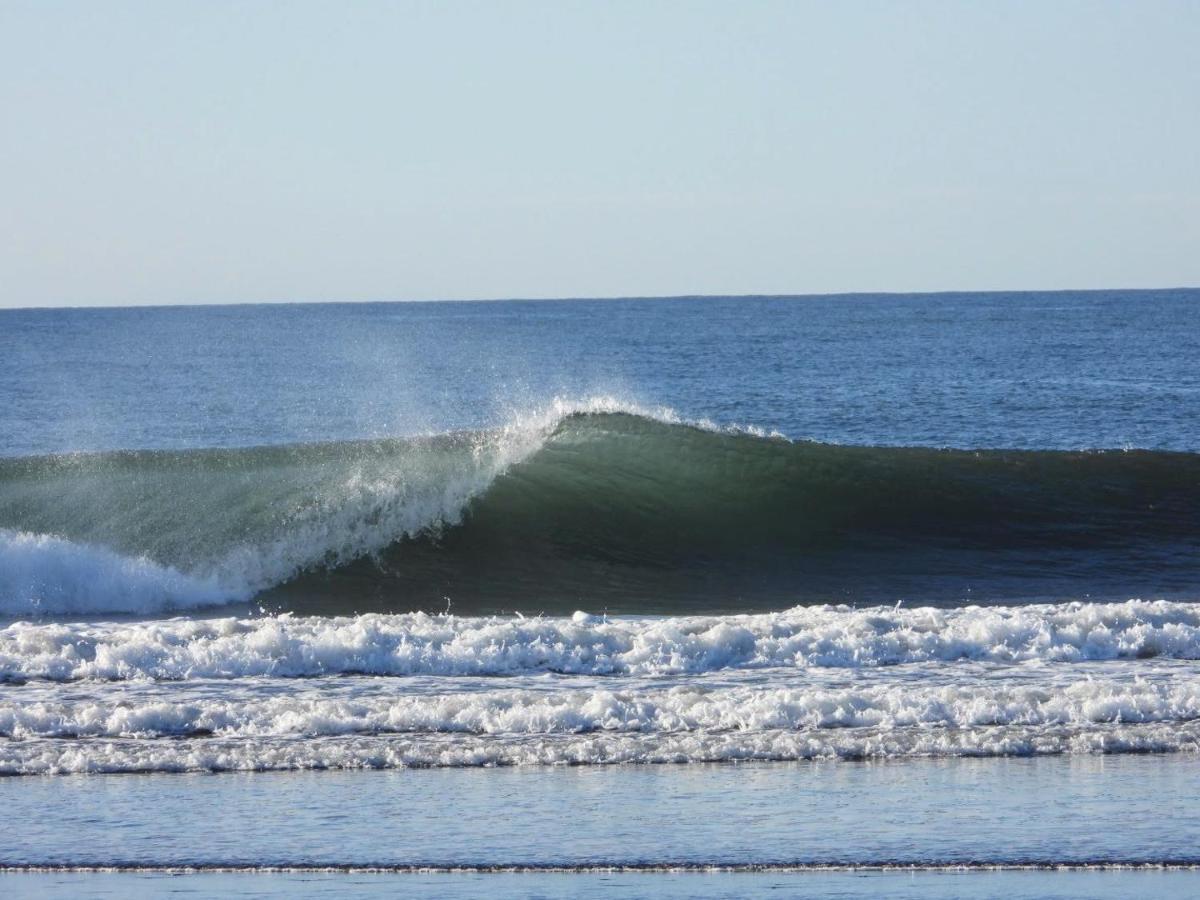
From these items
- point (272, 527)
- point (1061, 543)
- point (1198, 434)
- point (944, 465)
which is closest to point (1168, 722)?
point (1061, 543)

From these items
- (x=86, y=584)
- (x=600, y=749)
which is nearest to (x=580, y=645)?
(x=600, y=749)

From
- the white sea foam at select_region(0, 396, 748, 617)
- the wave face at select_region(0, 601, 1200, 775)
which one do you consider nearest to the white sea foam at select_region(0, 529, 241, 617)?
the white sea foam at select_region(0, 396, 748, 617)

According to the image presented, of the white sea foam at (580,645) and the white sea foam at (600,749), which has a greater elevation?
the white sea foam at (580,645)

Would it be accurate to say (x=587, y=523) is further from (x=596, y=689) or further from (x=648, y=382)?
(x=648, y=382)

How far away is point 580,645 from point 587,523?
7.43 metres

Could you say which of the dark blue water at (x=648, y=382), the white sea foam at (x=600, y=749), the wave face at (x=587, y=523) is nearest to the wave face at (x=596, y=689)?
the white sea foam at (x=600, y=749)

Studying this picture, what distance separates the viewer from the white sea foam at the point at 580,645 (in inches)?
436

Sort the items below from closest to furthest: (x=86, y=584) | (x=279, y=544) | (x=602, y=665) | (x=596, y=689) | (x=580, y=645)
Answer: (x=596, y=689) → (x=602, y=665) → (x=580, y=645) → (x=86, y=584) → (x=279, y=544)

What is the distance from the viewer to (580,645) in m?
11.3

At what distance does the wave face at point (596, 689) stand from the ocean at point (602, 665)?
30 mm

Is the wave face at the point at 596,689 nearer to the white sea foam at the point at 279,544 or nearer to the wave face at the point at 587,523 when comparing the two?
the white sea foam at the point at 279,544

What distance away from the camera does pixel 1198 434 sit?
34750 millimetres

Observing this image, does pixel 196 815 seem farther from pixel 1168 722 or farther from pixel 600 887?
pixel 1168 722

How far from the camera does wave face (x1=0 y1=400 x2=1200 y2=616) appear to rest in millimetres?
16172
